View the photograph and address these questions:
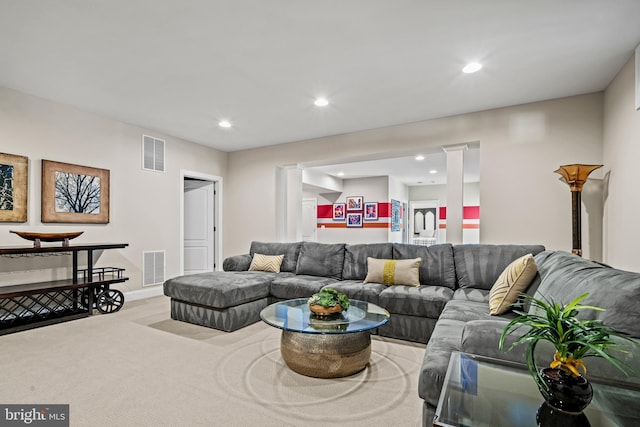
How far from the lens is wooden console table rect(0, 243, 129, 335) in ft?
10.9

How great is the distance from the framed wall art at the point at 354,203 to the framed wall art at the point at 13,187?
7005mm

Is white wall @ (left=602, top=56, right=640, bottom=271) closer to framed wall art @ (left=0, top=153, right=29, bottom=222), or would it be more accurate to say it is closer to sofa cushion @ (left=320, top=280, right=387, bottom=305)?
sofa cushion @ (left=320, top=280, right=387, bottom=305)

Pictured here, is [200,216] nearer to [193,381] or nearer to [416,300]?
[193,381]

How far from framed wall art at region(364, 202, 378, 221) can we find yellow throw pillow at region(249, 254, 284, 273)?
4659 mm

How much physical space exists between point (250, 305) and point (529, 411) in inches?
119

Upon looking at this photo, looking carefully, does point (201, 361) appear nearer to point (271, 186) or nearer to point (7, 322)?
point (7, 322)

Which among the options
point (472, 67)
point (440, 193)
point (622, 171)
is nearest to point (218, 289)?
point (472, 67)

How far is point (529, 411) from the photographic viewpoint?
1.06 metres

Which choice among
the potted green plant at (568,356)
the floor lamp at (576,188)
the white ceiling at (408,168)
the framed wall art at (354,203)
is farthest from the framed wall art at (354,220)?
the potted green plant at (568,356)

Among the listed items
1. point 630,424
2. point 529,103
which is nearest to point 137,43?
point 630,424

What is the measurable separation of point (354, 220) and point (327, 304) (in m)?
6.73

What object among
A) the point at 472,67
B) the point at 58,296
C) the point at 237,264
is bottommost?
the point at 58,296

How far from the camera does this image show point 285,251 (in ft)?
15.8

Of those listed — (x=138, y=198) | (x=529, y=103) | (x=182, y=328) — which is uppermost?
(x=529, y=103)
